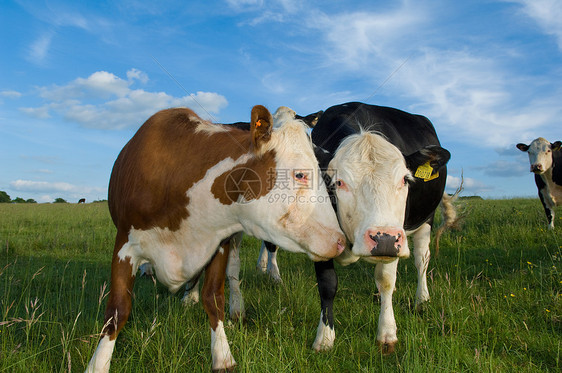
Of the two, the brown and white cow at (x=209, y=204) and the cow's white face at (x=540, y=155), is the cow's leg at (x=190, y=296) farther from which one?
the cow's white face at (x=540, y=155)

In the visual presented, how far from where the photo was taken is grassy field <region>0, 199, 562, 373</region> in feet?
10.5

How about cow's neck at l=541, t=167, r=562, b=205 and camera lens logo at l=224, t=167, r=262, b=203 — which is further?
cow's neck at l=541, t=167, r=562, b=205

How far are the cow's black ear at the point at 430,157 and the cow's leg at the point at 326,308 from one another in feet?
4.13

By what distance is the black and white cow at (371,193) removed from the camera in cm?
313

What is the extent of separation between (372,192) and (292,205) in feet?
2.38

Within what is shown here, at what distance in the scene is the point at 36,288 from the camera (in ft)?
18.8

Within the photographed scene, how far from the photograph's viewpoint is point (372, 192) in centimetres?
334

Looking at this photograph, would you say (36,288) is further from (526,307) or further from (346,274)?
(526,307)

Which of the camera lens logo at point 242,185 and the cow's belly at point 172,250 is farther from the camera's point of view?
the cow's belly at point 172,250

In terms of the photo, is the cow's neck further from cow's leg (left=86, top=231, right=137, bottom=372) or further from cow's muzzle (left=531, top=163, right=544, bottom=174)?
cow's leg (left=86, top=231, right=137, bottom=372)

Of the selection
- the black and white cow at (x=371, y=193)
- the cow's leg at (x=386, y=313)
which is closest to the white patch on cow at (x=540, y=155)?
the black and white cow at (x=371, y=193)

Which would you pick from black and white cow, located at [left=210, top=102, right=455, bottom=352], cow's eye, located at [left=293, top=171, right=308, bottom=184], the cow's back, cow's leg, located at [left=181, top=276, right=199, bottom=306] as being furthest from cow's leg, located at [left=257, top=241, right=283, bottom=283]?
cow's eye, located at [left=293, top=171, right=308, bottom=184]

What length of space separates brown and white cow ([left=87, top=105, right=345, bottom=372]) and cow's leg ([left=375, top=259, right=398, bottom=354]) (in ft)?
4.07

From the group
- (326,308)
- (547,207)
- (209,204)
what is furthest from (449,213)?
(547,207)
